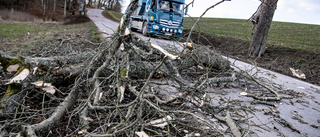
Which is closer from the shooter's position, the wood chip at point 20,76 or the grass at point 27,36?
the wood chip at point 20,76

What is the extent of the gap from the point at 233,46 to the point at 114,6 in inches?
2411

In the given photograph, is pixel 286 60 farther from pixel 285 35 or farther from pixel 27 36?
pixel 27 36

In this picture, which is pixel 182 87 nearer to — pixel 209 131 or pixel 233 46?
pixel 209 131

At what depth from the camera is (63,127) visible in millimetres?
2291

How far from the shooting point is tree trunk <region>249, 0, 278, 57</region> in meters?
8.48

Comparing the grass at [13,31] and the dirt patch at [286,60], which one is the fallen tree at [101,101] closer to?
the dirt patch at [286,60]

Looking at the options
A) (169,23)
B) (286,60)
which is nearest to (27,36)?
(169,23)

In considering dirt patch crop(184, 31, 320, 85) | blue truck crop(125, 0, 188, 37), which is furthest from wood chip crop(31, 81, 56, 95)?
blue truck crop(125, 0, 188, 37)

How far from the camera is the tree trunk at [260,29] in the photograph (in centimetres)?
848

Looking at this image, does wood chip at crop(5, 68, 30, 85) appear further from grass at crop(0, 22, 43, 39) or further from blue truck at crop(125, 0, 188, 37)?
blue truck at crop(125, 0, 188, 37)

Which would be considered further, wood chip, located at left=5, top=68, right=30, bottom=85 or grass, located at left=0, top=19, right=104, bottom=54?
grass, located at left=0, top=19, right=104, bottom=54

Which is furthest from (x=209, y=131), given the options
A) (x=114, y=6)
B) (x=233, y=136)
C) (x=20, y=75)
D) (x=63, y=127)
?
(x=114, y=6)

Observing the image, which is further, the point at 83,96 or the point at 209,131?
the point at 83,96

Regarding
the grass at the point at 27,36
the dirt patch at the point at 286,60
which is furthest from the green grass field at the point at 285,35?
the grass at the point at 27,36
